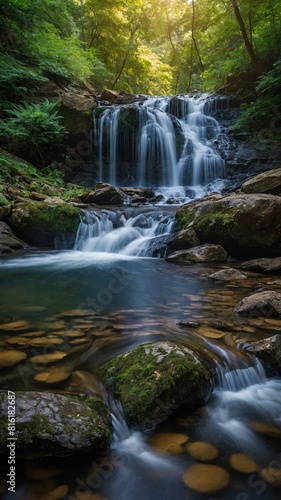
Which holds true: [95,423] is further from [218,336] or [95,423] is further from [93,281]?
[93,281]

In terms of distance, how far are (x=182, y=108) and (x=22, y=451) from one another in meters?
17.7

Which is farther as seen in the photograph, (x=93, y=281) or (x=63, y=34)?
(x=63, y=34)

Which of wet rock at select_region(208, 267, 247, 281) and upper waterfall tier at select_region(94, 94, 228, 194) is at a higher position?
upper waterfall tier at select_region(94, 94, 228, 194)

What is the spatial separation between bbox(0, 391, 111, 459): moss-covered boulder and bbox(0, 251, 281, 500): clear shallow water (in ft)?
0.22

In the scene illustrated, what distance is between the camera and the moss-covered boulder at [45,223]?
8055 millimetres

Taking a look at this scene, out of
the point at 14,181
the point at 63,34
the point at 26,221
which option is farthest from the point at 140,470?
the point at 63,34

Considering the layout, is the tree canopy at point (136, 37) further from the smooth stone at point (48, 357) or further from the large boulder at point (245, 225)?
the smooth stone at point (48, 357)

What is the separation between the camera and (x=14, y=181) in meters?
10.4

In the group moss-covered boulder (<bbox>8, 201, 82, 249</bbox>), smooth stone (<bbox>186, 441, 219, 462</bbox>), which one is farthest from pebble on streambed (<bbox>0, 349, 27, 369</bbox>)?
moss-covered boulder (<bbox>8, 201, 82, 249</bbox>)

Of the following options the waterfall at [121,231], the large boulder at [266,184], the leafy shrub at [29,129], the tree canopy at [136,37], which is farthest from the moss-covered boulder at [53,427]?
the tree canopy at [136,37]

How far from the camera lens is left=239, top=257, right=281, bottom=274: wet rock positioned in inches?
230

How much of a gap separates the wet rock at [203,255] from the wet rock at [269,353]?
3.93m

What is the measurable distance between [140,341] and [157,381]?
2.54ft

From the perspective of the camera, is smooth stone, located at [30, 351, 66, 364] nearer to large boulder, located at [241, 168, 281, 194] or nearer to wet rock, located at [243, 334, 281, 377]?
wet rock, located at [243, 334, 281, 377]
